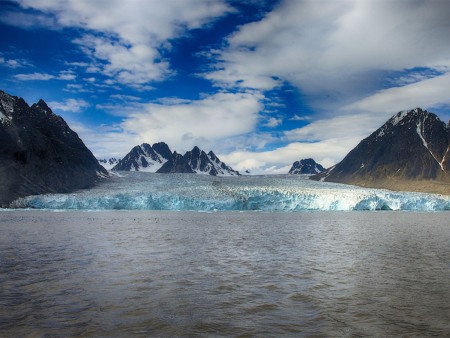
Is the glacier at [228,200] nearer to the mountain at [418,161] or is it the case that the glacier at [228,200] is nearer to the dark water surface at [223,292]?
the dark water surface at [223,292]

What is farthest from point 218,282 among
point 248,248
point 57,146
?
point 57,146

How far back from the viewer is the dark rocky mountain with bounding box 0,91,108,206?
346ft

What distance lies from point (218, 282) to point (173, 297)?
2.43 metres

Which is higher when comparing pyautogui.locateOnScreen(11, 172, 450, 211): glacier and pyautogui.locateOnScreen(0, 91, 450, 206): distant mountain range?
pyautogui.locateOnScreen(0, 91, 450, 206): distant mountain range

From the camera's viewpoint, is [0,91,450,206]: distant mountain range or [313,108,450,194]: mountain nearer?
[0,91,450,206]: distant mountain range

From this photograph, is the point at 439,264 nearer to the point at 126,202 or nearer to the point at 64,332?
the point at 64,332

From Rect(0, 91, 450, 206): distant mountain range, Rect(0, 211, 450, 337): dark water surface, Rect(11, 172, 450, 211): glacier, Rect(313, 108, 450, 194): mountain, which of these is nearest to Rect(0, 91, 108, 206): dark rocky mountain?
Rect(0, 91, 450, 206): distant mountain range

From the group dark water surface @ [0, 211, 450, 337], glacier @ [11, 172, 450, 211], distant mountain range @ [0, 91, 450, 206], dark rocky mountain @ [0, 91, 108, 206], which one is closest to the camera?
dark water surface @ [0, 211, 450, 337]

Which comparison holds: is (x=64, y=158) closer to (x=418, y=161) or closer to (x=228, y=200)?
(x=228, y=200)

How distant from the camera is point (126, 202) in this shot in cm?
7525

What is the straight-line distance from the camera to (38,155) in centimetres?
12388

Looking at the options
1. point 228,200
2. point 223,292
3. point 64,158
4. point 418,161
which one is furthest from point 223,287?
point 418,161

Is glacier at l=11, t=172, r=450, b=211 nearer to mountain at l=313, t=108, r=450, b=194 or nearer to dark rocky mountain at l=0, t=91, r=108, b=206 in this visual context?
dark rocky mountain at l=0, t=91, r=108, b=206

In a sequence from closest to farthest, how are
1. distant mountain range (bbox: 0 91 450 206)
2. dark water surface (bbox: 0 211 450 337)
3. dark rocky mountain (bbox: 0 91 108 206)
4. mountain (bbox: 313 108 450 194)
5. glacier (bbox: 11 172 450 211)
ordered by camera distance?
dark water surface (bbox: 0 211 450 337)
glacier (bbox: 11 172 450 211)
dark rocky mountain (bbox: 0 91 108 206)
distant mountain range (bbox: 0 91 450 206)
mountain (bbox: 313 108 450 194)
